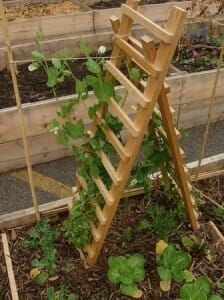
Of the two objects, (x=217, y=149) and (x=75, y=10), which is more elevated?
(x=75, y=10)

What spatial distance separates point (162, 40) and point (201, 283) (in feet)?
3.30

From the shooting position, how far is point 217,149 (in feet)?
10.8

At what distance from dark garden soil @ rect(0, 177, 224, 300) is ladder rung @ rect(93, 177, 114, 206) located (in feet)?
1.34

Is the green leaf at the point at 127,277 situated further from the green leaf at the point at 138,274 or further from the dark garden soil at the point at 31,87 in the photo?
the dark garden soil at the point at 31,87

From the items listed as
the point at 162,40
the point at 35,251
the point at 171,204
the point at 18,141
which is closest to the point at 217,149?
the point at 171,204

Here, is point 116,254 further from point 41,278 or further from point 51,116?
point 51,116

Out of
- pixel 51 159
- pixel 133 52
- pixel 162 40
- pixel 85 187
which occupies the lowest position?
pixel 51 159

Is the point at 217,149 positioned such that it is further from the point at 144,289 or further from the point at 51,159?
the point at 144,289

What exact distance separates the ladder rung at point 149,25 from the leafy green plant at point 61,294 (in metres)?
1.12

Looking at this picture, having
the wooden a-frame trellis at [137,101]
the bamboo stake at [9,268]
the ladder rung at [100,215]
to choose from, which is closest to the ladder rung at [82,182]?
the wooden a-frame trellis at [137,101]

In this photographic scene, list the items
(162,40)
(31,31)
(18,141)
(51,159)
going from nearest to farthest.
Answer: (162,40) → (18,141) → (51,159) → (31,31)

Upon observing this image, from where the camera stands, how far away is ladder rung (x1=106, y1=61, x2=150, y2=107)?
56.2 inches

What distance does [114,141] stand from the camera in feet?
5.38

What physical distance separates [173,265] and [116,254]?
0.98 feet
